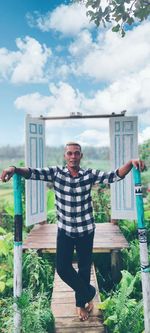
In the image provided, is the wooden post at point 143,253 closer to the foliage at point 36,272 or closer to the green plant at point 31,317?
the green plant at point 31,317

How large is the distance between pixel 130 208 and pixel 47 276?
9.19ft

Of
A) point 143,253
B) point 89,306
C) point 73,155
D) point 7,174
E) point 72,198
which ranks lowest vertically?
point 89,306

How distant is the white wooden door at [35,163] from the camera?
7.89 m

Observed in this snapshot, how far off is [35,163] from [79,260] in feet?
13.6

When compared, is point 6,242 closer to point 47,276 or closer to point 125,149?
point 47,276

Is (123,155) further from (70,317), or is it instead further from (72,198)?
(72,198)

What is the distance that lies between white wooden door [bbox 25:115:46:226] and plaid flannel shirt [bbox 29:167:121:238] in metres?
3.89

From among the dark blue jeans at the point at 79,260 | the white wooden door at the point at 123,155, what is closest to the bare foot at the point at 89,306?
the dark blue jeans at the point at 79,260

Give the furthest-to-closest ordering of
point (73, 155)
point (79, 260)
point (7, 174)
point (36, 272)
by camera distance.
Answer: point (36, 272)
point (79, 260)
point (73, 155)
point (7, 174)

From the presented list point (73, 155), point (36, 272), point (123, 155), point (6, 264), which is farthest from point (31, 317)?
point (123, 155)

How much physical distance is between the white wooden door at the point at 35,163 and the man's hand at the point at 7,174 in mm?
4230

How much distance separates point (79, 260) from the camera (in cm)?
420

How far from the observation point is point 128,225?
8359 mm

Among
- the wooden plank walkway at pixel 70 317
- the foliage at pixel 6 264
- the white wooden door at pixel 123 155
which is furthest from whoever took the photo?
the white wooden door at pixel 123 155
